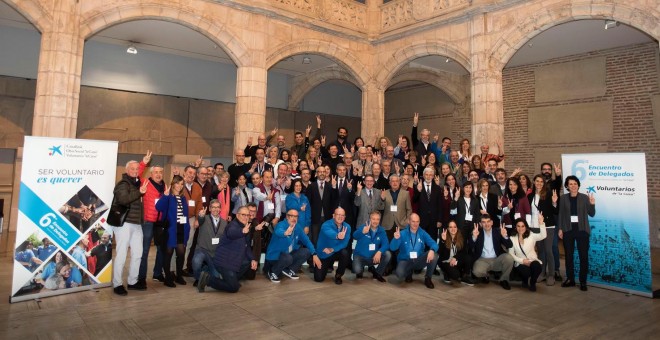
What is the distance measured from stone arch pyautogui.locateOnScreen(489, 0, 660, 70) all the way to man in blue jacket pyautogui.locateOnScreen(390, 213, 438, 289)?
4.81 meters

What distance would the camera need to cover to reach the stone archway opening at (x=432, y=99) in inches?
498

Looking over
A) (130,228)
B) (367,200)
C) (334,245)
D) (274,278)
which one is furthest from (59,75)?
(367,200)

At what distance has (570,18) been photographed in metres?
7.55

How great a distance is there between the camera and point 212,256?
5191 mm

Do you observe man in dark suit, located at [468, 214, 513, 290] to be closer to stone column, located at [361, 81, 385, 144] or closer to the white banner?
the white banner

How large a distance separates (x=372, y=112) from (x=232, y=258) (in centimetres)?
681

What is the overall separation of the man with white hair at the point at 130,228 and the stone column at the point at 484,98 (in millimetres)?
6617

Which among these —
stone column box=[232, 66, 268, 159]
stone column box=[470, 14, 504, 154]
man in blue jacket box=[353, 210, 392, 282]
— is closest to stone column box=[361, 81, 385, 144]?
stone column box=[470, 14, 504, 154]

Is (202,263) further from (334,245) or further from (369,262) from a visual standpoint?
(369,262)

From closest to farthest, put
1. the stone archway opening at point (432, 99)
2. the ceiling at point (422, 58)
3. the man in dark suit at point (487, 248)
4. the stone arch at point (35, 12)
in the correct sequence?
1. the man in dark suit at point (487, 248)
2. the stone arch at point (35, 12)
3. the ceiling at point (422, 58)
4. the stone archway opening at point (432, 99)

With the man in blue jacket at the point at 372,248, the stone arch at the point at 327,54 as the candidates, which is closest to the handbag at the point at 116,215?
the man in blue jacket at the point at 372,248

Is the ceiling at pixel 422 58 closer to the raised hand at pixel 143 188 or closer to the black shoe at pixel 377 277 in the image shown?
the raised hand at pixel 143 188

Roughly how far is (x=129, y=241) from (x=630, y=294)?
646 centimetres

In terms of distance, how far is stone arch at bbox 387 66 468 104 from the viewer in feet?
42.1
